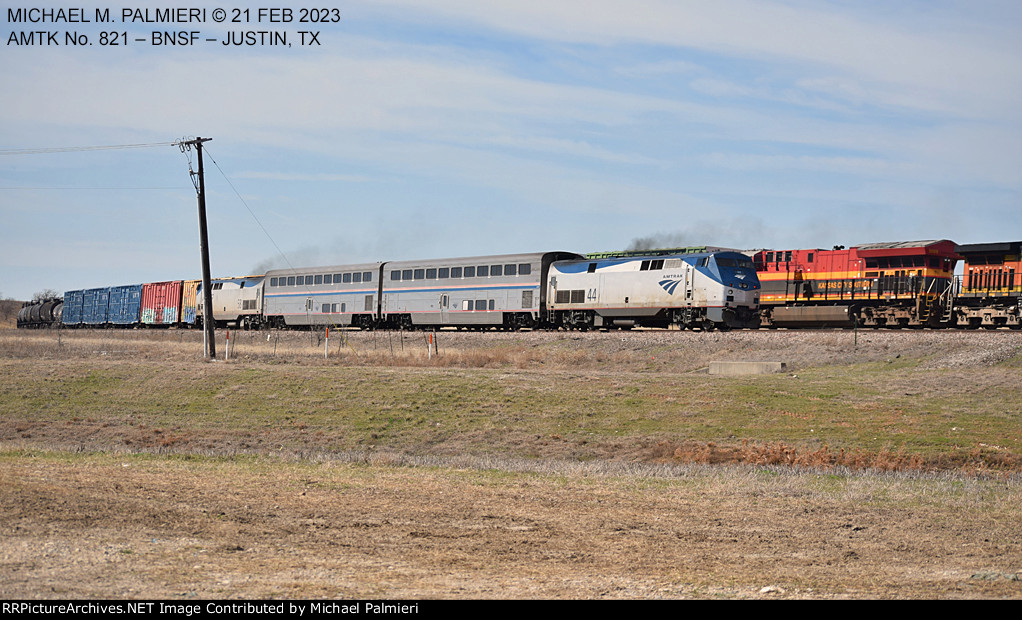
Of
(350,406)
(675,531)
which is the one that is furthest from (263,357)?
(675,531)

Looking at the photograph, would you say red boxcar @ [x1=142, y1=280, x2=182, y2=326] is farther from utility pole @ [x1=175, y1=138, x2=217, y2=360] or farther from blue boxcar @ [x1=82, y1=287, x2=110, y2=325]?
utility pole @ [x1=175, y1=138, x2=217, y2=360]

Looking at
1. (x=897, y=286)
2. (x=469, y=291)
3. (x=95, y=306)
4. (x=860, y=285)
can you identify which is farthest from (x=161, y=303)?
(x=897, y=286)

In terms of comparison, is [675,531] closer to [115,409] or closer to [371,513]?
[371,513]

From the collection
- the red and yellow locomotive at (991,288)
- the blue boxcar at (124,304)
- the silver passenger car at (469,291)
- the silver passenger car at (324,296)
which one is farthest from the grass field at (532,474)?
the blue boxcar at (124,304)

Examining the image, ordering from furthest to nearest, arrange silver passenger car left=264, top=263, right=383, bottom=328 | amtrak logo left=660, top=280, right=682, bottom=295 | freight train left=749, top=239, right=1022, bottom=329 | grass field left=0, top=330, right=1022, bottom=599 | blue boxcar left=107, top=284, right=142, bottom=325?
blue boxcar left=107, top=284, right=142, bottom=325 < silver passenger car left=264, top=263, right=383, bottom=328 < amtrak logo left=660, top=280, right=682, bottom=295 < freight train left=749, top=239, right=1022, bottom=329 < grass field left=0, top=330, right=1022, bottom=599

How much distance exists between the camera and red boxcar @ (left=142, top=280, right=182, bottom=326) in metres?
72.4

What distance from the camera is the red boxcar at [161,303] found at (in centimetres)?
7244

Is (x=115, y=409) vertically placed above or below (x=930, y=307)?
below

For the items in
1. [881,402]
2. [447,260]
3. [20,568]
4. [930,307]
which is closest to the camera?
[20,568]

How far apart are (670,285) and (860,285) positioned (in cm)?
933

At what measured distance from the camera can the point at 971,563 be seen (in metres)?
10.4

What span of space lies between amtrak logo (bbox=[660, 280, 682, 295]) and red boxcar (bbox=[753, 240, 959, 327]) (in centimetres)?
706

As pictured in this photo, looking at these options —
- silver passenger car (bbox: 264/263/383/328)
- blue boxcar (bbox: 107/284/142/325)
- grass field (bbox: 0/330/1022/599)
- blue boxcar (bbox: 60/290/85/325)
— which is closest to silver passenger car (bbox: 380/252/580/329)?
silver passenger car (bbox: 264/263/383/328)

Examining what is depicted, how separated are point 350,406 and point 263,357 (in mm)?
17155
